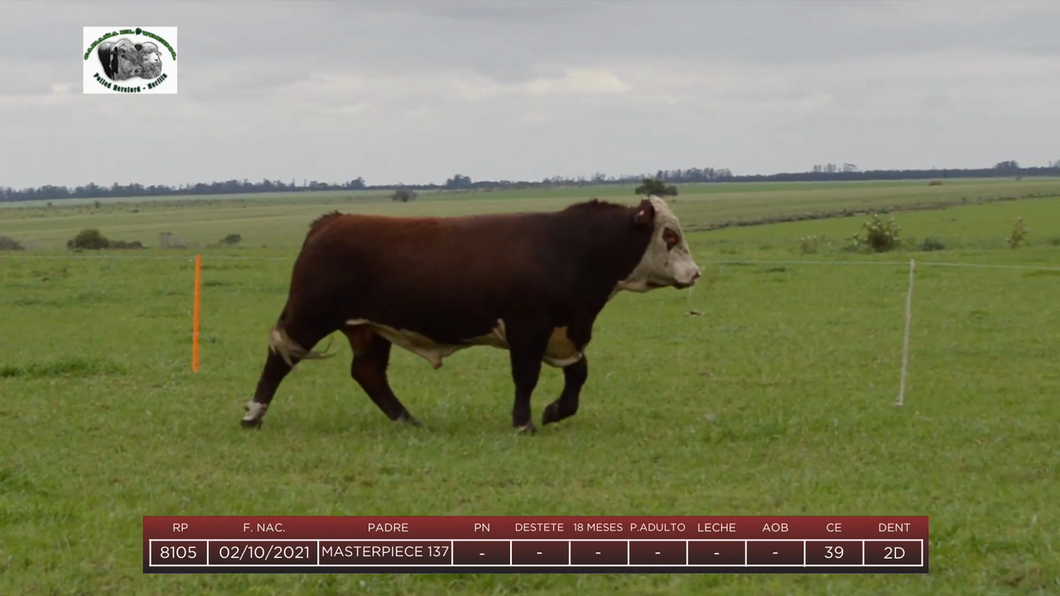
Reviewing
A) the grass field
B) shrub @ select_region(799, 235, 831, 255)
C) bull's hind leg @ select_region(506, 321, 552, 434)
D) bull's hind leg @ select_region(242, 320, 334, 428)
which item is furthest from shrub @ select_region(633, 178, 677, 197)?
shrub @ select_region(799, 235, 831, 255)

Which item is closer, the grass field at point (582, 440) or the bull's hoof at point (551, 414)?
the grass field at point (582, 440)

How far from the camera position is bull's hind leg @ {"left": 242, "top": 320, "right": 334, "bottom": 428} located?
1077 centimetres

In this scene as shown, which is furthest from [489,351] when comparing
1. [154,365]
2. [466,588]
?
[466,588]

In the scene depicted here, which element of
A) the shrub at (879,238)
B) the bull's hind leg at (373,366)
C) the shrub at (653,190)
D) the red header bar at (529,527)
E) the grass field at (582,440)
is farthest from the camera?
the shrub at (879,238)

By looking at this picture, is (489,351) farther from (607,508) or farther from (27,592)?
(27,592)

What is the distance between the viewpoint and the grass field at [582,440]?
22.0 ft

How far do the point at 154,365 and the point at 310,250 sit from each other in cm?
459

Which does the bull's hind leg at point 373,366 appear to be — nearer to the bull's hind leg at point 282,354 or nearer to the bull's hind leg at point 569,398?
the bull's hind leg at point 282,354

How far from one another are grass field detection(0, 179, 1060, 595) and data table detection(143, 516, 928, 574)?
0.44ft

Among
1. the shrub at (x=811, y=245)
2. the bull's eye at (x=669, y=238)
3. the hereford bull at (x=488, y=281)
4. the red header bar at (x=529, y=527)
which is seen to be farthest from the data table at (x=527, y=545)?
the shrub at (x=811, y=245)

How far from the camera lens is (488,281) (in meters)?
10.5

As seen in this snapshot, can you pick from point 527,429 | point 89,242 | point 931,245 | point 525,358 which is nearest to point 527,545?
point 527,429

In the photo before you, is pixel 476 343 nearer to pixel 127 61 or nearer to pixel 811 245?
pixel 127 61

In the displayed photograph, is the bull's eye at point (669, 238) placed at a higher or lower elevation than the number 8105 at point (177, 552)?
higher
